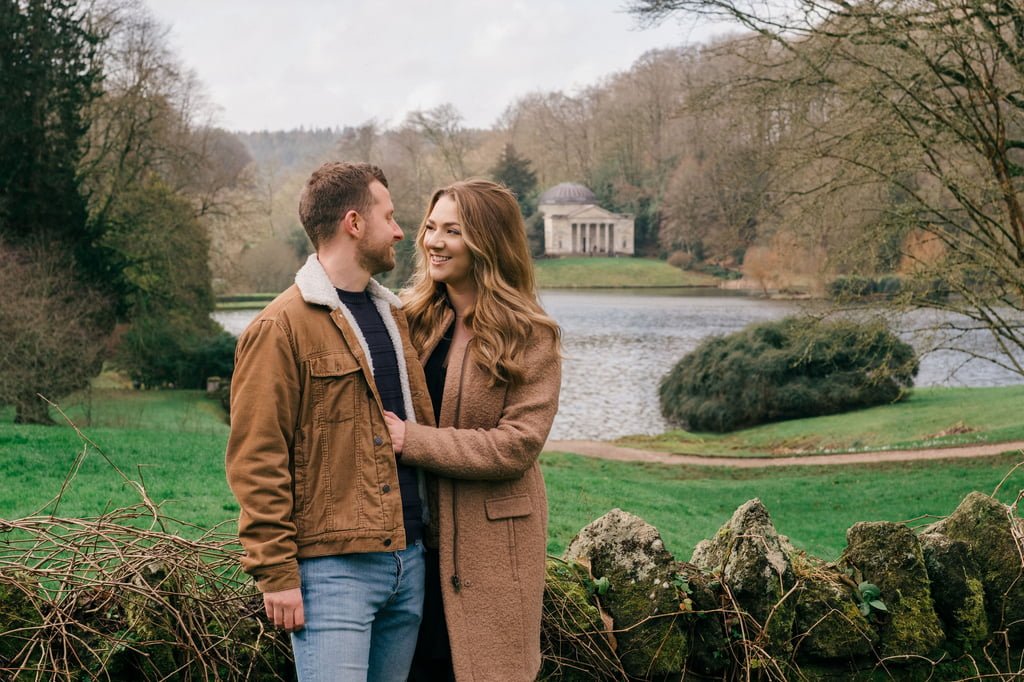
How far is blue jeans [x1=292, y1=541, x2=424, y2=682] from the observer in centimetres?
226

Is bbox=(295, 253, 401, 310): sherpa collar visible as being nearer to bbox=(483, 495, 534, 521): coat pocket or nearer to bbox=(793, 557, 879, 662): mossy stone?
bbox=(483, 495, 534, 521): coat pocket

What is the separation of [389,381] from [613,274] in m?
77.5

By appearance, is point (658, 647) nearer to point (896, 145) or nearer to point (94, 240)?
point (896, 145)

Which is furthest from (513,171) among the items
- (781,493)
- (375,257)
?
(375,257)

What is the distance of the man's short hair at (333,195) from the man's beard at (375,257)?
102 mm

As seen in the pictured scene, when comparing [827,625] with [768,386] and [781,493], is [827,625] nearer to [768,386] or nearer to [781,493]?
[781,493]

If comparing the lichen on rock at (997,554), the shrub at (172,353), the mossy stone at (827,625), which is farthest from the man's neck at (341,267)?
the shrub at (172,353)

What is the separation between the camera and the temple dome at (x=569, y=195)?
87188mm

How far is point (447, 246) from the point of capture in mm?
2750

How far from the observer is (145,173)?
1262 inches

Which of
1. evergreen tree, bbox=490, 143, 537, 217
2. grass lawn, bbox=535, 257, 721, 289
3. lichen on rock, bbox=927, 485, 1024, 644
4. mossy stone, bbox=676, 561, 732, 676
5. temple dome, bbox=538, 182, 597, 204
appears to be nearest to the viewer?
mossy stone, bbox=676, 561, 732, 676

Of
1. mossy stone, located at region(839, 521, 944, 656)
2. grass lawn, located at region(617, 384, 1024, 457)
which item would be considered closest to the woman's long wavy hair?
mossy stone, located at region(839, 521, 944, 656)

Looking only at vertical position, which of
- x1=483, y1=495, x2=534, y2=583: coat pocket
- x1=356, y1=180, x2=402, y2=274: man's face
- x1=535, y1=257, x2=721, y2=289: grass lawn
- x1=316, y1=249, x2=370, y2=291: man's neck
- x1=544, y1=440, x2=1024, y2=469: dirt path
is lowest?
x1=544, y1=440, x2=1024, y2=469: dirt path

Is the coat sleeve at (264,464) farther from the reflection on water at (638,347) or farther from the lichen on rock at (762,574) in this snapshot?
the reflection on water at (638,347)
